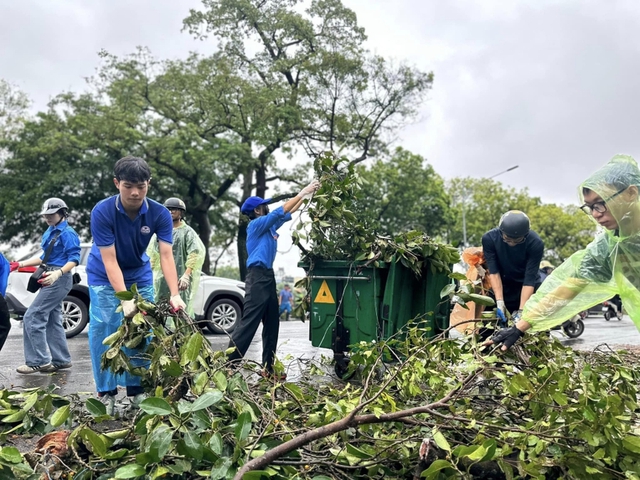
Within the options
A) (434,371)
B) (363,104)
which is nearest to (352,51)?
(363,104)

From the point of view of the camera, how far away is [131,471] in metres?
2.30

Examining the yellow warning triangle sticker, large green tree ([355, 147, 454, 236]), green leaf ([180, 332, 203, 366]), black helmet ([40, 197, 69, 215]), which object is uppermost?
large green tree ([355, 147, 454, 236])

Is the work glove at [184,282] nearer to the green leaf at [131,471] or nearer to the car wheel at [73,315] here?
the green leaf at [131,471]

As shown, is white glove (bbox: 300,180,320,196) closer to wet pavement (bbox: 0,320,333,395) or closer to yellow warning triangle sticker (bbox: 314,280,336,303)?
yellow warning triangle sticker (bbox: 314,280,336,303)

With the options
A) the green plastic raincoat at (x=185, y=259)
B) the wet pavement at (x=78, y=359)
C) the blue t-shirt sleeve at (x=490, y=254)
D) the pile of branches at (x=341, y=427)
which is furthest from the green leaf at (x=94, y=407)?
the blue t-shirt sleeve at (x=490, y=254)

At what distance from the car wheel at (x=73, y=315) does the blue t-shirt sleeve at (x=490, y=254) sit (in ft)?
23.4

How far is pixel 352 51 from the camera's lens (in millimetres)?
25125

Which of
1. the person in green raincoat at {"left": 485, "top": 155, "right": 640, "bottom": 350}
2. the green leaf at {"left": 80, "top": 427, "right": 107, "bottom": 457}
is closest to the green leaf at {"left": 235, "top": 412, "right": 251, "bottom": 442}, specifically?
the green leaf at {"left": 80, "top": 427, "right": 107, "bottom": 457}

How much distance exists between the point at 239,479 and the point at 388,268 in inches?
145

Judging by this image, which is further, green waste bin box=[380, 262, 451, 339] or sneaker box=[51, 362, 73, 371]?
sneaker box=[51, 362, 73, 371]

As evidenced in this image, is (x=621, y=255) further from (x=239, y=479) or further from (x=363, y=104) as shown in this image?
(x=363, y=104)

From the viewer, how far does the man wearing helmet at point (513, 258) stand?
5.12 metres

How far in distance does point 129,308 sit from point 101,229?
29.3 inches

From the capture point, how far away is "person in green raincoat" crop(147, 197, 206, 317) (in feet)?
20.9
